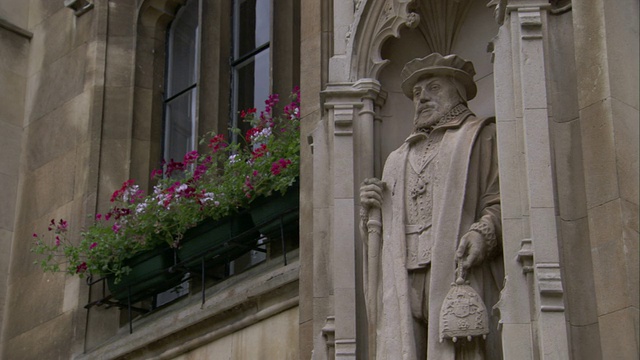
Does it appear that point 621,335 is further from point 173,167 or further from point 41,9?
Result: point 41,9

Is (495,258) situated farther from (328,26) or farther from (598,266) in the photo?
Result: (328,26)

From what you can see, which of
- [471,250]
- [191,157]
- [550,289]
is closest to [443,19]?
[471,250]

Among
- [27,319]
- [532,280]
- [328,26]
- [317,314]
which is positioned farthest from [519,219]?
[27,319]

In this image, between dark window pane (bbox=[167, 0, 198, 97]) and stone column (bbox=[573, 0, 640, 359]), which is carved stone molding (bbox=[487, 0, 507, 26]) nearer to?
stone column (bbox=[573, 0, 640, 359])

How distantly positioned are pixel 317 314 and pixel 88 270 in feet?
11.7

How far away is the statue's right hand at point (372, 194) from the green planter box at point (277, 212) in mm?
1801

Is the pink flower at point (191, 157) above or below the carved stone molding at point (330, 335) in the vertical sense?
above

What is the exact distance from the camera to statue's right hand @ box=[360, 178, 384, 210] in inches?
395

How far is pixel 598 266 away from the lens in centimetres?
871

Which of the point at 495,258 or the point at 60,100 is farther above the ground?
the point at 60,100

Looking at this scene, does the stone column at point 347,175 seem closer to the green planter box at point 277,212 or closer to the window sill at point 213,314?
the window sill at point 213,314

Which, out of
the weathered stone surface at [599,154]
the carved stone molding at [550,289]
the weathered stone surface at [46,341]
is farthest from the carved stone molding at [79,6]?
the carved stone molding at [550,289]

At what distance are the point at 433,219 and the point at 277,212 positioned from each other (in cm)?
252

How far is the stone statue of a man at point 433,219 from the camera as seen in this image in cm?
943
